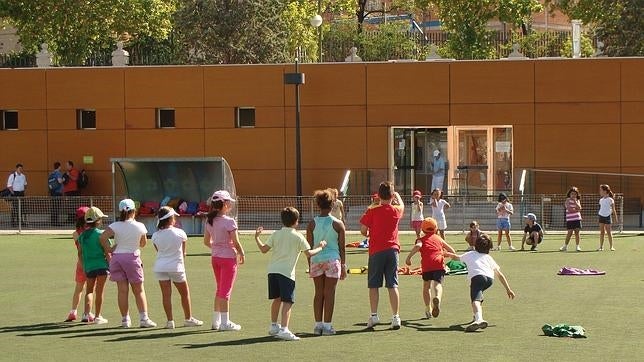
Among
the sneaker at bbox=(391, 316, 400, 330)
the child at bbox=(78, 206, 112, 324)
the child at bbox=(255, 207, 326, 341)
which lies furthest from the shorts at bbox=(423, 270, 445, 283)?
the child at bbox=(78, 206, 112, 324)

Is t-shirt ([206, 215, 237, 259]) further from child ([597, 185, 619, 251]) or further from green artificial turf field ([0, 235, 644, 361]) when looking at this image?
child ([597, 185, 619, 251])

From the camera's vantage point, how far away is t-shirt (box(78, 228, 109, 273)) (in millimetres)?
16516

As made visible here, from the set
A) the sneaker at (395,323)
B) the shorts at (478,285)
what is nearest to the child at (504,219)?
the shorts at (478,285)

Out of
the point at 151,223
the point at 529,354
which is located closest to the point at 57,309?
the point at 529,354

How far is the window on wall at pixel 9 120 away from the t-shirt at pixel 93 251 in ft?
93.8

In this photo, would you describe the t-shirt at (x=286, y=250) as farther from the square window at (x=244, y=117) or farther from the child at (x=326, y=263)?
the square window at (x=244, y=117)

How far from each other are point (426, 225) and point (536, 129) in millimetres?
25701

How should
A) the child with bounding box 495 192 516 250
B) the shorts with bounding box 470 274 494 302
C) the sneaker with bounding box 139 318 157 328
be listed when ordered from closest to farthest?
the shorts with bounding box 470 274 494 302 < the sneaker with bounding box 139 318 157 328 < the child with bounding box 495 192 516 250

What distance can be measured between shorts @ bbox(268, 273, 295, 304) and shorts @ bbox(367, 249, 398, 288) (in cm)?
120

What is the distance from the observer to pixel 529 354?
1360cm

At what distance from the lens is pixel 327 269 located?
1537 cm

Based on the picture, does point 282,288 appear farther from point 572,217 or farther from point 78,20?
point 78,20

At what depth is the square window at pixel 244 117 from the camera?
43250 millimetres

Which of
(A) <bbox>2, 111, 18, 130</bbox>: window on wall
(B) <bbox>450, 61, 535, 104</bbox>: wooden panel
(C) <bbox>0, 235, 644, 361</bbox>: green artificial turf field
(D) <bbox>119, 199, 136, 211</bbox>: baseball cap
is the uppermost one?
(B) <bbox>450, 61, 535, 104</bbox>: wooden panel
